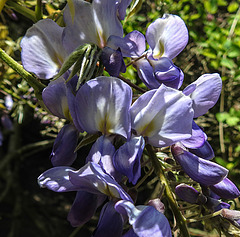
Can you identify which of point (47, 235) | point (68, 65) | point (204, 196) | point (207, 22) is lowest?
point (47, 235)

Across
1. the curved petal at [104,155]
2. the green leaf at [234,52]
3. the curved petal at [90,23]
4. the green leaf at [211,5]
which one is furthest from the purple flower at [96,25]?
the green leaf at [211,5]

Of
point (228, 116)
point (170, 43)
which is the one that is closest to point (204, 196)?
point (170, 43)

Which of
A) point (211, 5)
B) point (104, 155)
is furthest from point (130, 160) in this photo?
point (211, 5)

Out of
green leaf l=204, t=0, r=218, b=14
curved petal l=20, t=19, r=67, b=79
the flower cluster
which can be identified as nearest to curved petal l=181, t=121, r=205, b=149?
the flower cluster

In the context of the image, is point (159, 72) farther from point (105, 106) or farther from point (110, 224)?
point (110, 224)

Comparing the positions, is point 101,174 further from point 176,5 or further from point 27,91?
point 176,5

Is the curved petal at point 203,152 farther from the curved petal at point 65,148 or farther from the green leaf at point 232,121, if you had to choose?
the green leaf at point 232,121
